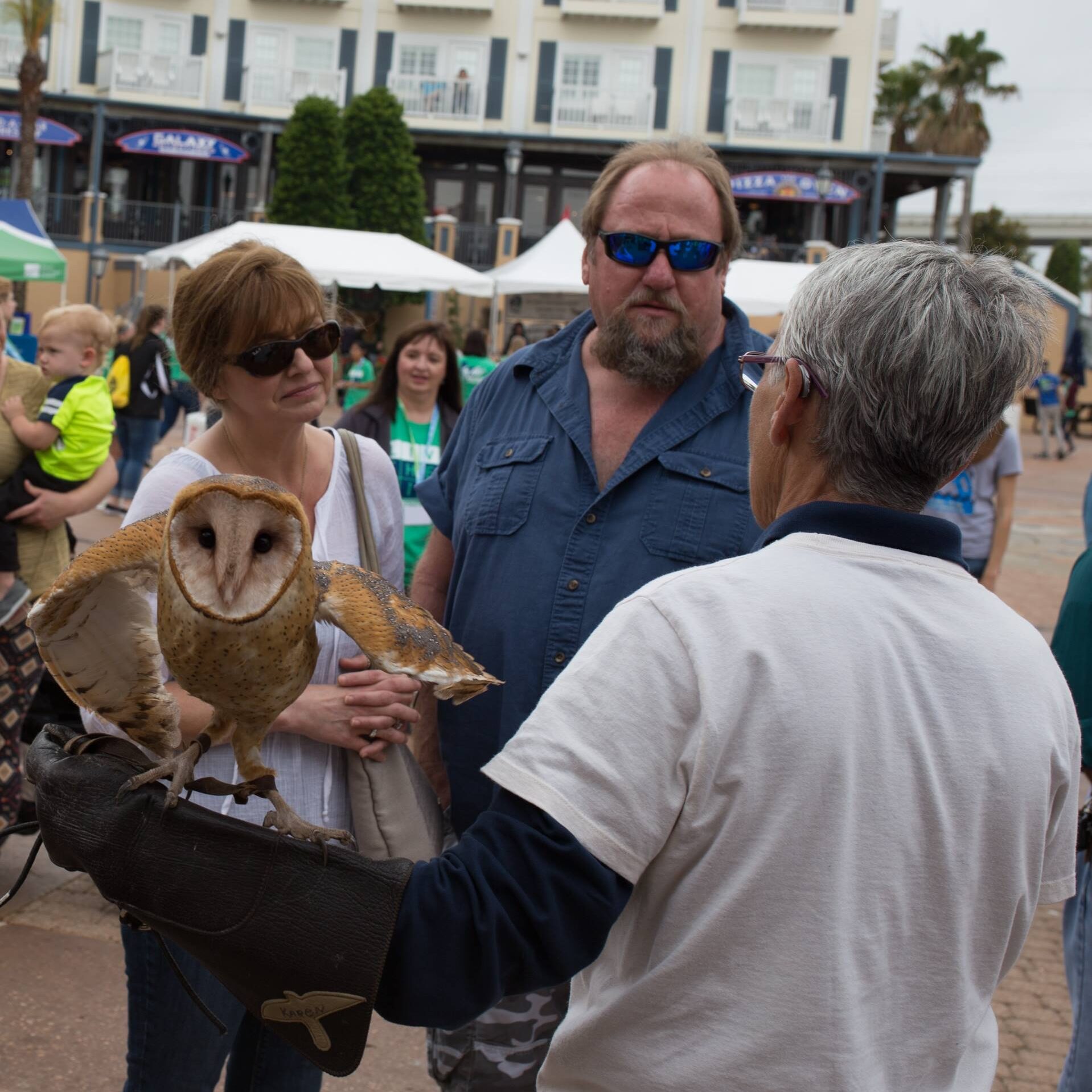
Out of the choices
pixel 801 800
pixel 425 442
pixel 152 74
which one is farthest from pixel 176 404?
pixel 152 74

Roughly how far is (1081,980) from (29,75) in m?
29.5

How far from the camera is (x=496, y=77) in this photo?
3259cm

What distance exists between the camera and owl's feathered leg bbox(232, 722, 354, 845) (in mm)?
1669

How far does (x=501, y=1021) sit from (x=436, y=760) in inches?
22.6

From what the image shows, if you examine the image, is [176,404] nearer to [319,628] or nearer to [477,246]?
[319,628]

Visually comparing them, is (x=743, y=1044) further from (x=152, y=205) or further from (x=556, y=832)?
(x=152, y=205)

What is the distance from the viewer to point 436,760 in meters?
2.69

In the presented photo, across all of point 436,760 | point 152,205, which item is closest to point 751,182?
point 152,205

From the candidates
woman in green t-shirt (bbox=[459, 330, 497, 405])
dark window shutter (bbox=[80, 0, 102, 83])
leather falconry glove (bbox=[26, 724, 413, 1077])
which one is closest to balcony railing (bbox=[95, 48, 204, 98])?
dark window shutter (bbox=[80, 0, 102, 83])

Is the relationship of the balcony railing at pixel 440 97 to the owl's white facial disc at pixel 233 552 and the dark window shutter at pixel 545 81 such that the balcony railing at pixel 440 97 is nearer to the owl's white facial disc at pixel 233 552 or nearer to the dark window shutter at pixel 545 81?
the dark window shutter at pixel 545 81

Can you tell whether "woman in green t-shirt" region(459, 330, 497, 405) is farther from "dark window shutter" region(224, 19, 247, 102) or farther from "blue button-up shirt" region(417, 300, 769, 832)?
"dark window shutter" region(224, 19, 247, 102)

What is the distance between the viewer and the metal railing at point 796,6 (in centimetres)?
3152

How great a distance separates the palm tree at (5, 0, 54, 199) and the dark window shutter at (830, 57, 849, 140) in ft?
64.2

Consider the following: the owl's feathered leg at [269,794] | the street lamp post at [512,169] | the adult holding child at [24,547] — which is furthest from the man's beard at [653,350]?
the street lamp post at [512,169]
